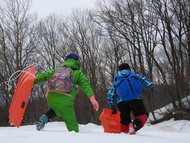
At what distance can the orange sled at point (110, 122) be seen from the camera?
3.17m

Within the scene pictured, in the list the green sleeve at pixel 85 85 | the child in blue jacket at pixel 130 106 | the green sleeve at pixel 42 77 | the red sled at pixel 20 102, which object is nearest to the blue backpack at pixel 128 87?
the child in blue jacket at pixel 130 106

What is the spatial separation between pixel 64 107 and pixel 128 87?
1145mm

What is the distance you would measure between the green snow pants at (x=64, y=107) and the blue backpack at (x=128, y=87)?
935 millimetres

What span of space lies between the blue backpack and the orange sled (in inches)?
16.4

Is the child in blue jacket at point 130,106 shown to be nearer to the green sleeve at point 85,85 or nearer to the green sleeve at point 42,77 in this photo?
the green sleeve at point 85,85

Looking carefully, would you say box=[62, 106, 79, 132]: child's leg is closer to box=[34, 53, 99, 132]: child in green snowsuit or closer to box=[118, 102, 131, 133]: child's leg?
box=[34, 53, 99, 132]: child in green snowsuit

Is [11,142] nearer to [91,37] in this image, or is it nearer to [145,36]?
[145,36]

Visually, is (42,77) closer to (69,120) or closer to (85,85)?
(85,85)

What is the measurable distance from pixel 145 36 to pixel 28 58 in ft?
29.1

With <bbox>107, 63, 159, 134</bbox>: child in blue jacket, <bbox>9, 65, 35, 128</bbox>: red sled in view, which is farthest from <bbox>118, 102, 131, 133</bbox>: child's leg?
<bbox>9, 65, 35, 128</bbox>: red sled

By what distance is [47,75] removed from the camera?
2916mm

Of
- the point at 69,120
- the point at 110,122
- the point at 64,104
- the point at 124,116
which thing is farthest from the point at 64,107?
the point at 124,116

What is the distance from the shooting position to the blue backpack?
3.01 metres

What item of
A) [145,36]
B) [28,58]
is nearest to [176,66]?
[145,36]
